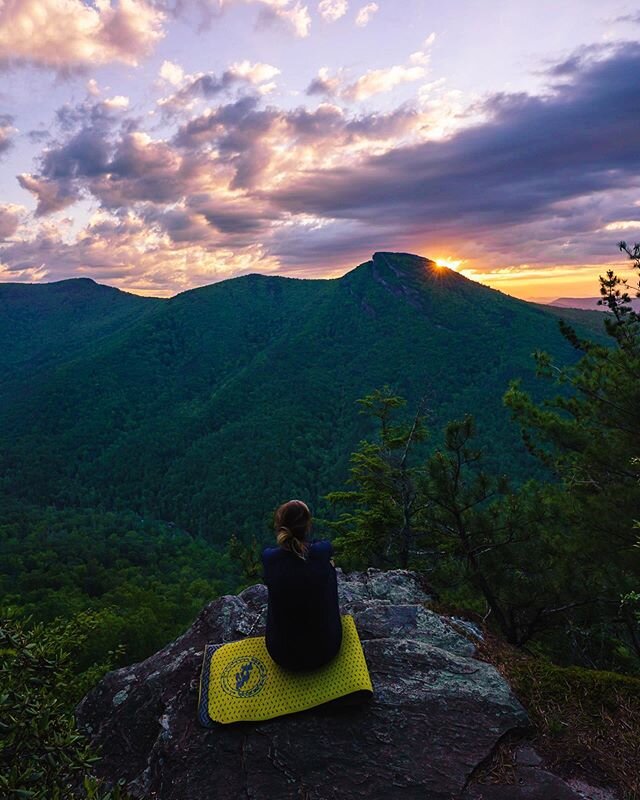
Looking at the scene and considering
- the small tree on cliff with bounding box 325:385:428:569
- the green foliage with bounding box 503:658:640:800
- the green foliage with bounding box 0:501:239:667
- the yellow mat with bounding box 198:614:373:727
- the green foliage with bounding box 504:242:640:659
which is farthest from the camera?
the green foliage with bounding box 0:501:239:667

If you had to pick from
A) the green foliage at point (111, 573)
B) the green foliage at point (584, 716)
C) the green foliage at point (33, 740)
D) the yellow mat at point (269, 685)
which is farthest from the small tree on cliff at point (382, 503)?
the green foliage at point (111, 573)

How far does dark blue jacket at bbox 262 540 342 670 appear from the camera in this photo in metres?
4.05

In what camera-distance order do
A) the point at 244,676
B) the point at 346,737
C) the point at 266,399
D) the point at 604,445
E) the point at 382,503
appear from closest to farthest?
the point at 346,737, the point at 244,676, the point at 604,445, the point at 382,503, the point at 266,399

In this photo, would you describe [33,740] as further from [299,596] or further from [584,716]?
[584,716]

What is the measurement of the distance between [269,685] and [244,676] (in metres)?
0.29

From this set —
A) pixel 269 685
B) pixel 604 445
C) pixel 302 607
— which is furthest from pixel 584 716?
pixel 604 445

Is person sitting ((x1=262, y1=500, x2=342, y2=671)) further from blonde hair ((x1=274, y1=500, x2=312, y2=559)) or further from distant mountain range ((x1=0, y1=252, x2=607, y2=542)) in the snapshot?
distant mountain range ((x1=0, y1=252, x2=607, y2=542))

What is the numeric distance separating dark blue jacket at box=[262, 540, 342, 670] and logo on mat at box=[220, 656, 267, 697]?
22cm

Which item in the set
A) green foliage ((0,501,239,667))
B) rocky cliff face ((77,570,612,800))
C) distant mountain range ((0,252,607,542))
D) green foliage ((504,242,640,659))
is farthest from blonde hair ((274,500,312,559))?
distant mountain range ((0,252,607,542))

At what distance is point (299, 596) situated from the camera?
4.04m

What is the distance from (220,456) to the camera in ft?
386

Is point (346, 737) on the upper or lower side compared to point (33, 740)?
lower

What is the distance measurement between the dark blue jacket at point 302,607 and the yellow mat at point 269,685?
0.38ft

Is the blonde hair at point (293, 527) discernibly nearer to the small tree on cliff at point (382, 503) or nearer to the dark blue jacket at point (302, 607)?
the dark blue jacket at point (302, 607)
